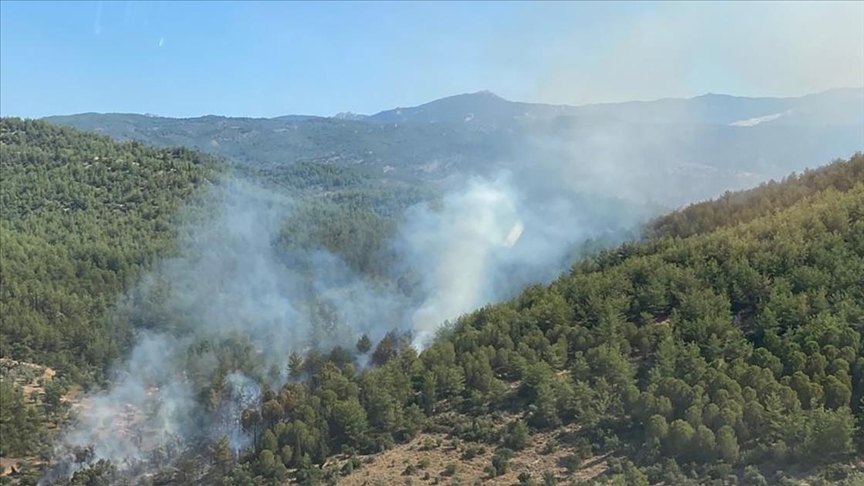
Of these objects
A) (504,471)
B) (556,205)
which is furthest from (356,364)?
(556,205)

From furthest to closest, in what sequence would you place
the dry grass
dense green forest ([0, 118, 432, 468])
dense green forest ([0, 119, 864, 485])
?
dense green forest ([0, 118, 432, 468]) < the dry grass < dense green forest ([0, 119, 864, 485])

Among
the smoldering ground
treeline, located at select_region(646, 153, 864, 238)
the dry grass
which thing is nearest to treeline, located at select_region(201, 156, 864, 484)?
the dry grass

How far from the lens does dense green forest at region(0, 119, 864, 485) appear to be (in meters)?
27.7

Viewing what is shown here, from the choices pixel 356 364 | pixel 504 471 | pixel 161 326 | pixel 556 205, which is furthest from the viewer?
pixel 556 205

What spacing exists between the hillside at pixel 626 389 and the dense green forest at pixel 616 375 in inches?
3.9

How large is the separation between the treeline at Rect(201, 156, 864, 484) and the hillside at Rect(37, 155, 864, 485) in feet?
0.30

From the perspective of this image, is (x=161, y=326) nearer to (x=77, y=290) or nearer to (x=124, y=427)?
(x=77, y=290)

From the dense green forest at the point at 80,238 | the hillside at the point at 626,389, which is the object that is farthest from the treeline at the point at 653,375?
the dense green forest at the point at 80,238

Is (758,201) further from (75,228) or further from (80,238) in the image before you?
(75,228)

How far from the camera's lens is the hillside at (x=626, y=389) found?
27.4 metres

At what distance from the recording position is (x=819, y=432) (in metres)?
25.3

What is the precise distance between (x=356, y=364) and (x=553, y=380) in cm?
1799

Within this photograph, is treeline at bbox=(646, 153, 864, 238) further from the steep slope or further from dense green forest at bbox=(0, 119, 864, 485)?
the steep slope

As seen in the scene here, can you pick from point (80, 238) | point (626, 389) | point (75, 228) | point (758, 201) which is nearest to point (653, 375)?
point (626, 389)
